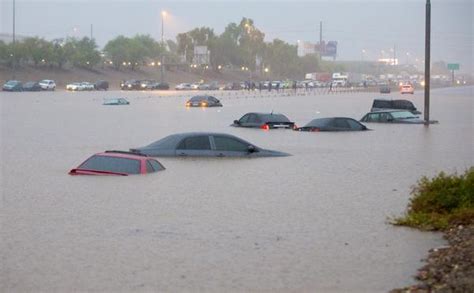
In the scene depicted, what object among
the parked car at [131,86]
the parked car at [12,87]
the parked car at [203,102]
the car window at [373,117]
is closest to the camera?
the car window at [373,117]

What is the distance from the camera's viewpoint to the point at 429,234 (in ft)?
46.7

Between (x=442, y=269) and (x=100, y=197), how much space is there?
9218mm

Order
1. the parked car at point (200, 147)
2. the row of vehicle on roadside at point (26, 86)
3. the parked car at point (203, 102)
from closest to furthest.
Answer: the parked car at point (200, 147), the parked car at point (203, 102), the row of vehicle on roadside at point (26, 86)

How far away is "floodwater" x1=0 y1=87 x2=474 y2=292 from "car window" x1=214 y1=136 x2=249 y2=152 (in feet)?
1.72

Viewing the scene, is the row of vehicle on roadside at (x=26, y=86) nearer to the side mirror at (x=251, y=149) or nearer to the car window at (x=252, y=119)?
the car window at (x=252, y=119)

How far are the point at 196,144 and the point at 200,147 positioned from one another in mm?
142

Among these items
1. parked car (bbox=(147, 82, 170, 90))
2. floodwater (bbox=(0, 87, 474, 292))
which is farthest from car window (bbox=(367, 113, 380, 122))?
parked car (bbox=(147, 82, 170, 90))

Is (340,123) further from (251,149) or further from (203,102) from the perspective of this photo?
(203,102)

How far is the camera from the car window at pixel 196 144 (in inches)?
1007

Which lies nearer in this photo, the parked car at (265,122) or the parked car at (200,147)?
the parked car at (200,147)

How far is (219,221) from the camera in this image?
16141mm

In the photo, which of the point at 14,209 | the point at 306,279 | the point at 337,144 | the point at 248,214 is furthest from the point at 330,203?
the point at 337,144

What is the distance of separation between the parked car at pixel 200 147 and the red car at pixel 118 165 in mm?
2977

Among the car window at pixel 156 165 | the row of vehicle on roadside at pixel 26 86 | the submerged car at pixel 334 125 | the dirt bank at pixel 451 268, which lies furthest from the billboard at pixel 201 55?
the dirt bank at pixel 451 268
